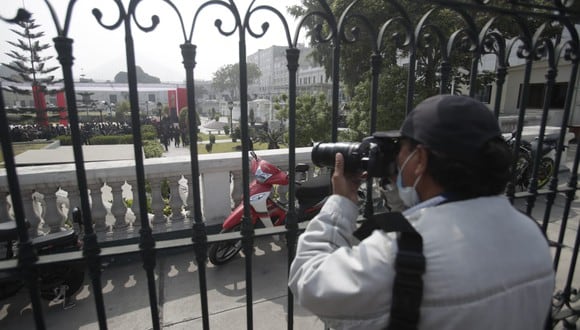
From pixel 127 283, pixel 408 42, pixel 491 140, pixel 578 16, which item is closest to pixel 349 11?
pixel 408 42

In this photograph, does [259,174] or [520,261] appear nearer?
[520,261]

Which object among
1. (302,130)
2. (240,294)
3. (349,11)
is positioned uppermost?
(349,11)

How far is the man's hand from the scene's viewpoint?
1284mm

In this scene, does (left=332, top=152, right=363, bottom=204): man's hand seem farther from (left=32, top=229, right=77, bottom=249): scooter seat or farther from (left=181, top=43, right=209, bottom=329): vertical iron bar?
(left=32, top=229, right=77, bottom=249): scooter seat

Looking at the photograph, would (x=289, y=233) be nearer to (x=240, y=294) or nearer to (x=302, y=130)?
(x=240, y=294)

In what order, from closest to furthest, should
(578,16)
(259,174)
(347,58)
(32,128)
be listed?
(578,16) < (259,174) < (347,58) < (32,128)

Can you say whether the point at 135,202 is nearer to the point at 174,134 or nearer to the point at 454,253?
the point at 454,253

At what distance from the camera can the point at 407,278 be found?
0.90 m

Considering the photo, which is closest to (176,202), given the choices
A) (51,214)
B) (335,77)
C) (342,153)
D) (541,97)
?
(51,214)

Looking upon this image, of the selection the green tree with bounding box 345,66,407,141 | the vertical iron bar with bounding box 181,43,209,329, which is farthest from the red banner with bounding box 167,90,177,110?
the vertical iron bar with bounding box 181,43,209,329

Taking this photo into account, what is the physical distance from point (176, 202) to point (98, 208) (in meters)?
0.90

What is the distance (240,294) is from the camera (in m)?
3.48

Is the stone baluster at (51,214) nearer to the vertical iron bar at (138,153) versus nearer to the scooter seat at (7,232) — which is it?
the scooter seat at (7,232)

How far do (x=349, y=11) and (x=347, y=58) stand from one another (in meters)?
13.0
